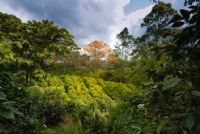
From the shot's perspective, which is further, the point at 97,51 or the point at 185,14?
the point at 97,51

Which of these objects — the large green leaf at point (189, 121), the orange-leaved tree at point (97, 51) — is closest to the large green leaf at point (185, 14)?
the large green leaf at point (189, 121)

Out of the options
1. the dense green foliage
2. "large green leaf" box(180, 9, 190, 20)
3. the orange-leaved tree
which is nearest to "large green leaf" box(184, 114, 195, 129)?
the dense green foliage

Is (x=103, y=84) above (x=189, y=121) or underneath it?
above

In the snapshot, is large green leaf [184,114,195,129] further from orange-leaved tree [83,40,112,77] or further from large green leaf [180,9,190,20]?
orange-leaved tree [83,40,112,77]

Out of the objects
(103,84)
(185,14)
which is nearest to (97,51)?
(103,84)

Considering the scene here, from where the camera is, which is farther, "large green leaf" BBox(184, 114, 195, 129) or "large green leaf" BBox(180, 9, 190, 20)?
"large green leaf" BBox(180, 9, 190, 20)

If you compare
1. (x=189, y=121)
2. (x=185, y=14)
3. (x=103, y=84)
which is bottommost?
(x=189, y=121)

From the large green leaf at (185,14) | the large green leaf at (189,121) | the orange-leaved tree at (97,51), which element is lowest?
the large green leaf at (189,121)

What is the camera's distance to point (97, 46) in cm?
3688

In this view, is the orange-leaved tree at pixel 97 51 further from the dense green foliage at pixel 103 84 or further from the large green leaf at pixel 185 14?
the large green leaf at pixel 185 14

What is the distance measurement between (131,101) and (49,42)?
1730cm

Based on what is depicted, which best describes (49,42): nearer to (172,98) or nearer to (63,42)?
(63,42)

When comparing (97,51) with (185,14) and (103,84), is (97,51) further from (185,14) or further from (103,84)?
(185,14)

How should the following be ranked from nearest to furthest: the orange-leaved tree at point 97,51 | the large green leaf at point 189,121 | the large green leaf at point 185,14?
the large green leaf at point 189,121 < the large green leaf at point 185,14 < the orange-leaved tree at point 97,51
